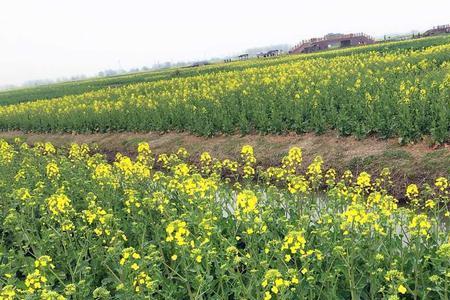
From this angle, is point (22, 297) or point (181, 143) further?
point (181, 143)

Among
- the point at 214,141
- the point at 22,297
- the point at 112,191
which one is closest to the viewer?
the point at 22,297

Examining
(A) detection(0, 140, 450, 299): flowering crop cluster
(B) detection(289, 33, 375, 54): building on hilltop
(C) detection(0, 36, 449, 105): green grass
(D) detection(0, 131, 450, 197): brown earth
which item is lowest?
(D) detection(0, 131, 450, 197): brown earth

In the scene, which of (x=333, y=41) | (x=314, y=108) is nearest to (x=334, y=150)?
(x=314, y=108)

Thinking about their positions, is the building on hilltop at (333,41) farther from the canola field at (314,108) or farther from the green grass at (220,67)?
the canola field at (314,108)

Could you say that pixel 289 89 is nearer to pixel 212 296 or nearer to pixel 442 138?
pixel 442 138

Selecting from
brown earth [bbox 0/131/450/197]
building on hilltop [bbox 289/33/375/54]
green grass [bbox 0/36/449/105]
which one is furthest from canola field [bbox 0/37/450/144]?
building on hilltop [bbox 289/33/375/54]

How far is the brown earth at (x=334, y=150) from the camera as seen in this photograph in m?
10.4

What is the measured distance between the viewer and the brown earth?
10430 millimetres

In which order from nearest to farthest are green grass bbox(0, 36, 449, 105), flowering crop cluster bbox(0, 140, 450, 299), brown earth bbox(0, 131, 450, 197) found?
1. flowering crop cluster bbox(0, 140, 450, 299)
2. brown earth bbox(0, 131, 450, 197)
3. green grass bbox(0, 36, 449, 105)

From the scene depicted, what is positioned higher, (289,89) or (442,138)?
(289,89)

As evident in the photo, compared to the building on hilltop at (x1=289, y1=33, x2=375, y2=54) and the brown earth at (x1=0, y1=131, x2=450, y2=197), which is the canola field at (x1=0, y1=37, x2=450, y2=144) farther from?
the building on hilltop at (x1=289, y1=33, x2=375, y2=54)

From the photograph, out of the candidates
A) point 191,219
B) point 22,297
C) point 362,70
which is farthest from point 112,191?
point 362,70

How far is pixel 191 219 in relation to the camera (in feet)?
20.5

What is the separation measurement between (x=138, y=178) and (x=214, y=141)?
24.9ft
